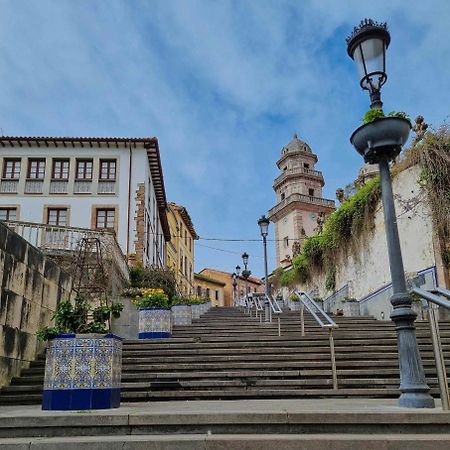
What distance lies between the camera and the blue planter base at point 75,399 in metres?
4.82

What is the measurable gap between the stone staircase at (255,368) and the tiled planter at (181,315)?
12.8 ft

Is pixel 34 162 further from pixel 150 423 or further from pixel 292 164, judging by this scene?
pixel 292 164

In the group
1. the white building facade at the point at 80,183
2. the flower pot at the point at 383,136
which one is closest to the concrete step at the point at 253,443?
the flower pot at the point at 383,136

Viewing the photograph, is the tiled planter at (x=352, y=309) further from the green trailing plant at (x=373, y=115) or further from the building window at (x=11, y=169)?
the building window at (x=11, y=169)

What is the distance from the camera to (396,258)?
4.89m

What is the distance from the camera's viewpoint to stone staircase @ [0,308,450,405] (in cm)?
634

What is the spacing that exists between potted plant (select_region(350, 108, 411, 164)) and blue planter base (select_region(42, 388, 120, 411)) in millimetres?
3983

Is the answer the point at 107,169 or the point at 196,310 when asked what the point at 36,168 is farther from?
the point at 196,310

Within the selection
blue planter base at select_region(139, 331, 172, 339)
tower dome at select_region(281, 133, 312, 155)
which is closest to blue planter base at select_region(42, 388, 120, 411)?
blue planter base at select_region(139, 331, 172, 339)

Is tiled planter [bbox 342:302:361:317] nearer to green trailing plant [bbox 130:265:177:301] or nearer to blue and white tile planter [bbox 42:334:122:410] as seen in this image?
green trailing plant [bbox 130:265:177:301]

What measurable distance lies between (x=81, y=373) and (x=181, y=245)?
39922 millimetres

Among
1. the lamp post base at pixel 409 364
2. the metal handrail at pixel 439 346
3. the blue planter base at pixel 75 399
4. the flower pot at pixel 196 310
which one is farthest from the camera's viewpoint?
the flower pot at pixel 196 310

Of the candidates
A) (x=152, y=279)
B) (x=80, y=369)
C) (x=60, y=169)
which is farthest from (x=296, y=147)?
(x=80, y=369)

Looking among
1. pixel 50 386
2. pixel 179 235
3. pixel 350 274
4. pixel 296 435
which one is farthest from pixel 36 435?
pixel 179 235
